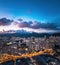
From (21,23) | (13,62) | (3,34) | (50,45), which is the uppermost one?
(21,23)

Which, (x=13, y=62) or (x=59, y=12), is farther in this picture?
(x=59, y=12)

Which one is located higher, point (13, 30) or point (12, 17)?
point (12, 17)

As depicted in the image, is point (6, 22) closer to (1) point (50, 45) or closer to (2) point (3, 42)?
(2) point (3, 42)

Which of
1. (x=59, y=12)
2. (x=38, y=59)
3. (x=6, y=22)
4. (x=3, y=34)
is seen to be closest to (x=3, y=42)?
(x=3, y=34)

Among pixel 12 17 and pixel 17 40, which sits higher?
pixel 12 17

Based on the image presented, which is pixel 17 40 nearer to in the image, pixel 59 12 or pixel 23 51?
pixel 23 51

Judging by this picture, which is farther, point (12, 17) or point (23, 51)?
point (12, 17)

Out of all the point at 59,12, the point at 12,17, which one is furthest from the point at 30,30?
the point at 59,12
